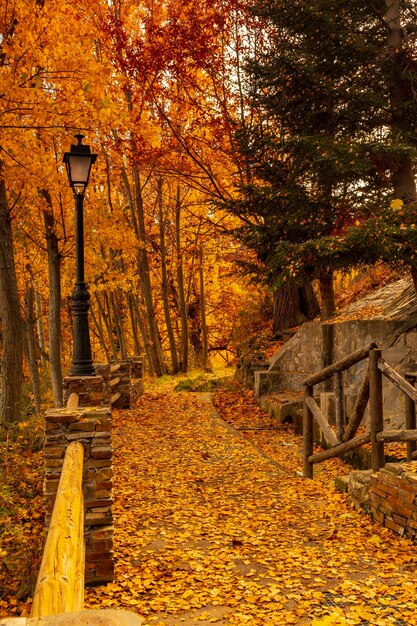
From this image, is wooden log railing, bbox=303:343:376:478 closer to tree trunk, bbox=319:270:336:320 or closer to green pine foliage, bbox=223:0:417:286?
green pine foliage, bbox=223:0:417:286

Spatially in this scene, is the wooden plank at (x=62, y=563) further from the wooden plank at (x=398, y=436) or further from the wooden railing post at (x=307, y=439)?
the wooden railing post at (x=307, y=439)

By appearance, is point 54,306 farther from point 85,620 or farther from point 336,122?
point 85,620

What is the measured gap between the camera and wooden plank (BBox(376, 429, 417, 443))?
5.72 m

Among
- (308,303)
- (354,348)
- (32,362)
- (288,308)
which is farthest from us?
(308,303)

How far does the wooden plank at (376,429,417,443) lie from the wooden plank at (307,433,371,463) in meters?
0.40

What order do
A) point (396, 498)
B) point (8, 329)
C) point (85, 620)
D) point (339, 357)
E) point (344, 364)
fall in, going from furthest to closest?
point (339, 357)
point (8, 329)
point (344, 364)
point (396, 498)
point (85, 620)

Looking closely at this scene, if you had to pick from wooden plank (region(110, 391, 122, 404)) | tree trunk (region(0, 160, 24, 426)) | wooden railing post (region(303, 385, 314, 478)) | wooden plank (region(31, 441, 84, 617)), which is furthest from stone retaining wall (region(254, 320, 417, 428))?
wooden plank (region(31, 441, 84, 617))

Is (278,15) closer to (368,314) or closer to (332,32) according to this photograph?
(332,32)

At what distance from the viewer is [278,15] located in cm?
1054

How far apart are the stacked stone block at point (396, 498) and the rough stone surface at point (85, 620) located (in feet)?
15.1

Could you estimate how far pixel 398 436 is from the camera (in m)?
6.03

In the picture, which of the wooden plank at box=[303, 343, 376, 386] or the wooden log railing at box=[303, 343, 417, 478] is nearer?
the wooden log railing at box=[303, 343, 417, 478]

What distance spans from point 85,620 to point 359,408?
20.4 feet

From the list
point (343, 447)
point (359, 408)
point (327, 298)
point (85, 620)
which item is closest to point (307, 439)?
point (343, 447)
